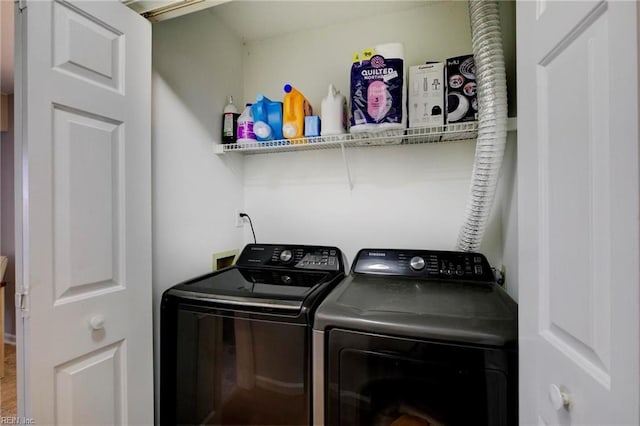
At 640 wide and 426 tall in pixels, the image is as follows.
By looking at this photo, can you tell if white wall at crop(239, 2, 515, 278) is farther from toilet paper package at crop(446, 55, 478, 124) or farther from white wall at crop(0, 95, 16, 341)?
white wall at crop(0, 95, 16, 341)

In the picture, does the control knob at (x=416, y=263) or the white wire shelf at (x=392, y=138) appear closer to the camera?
the white wire shelf at (x=392, y=138)

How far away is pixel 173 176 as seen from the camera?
1.42 m

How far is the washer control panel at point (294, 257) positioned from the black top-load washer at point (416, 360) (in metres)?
0.46

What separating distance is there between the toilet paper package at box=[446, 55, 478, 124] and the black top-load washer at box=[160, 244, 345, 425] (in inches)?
39.6

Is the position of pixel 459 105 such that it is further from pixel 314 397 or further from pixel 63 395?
pixel 63 395

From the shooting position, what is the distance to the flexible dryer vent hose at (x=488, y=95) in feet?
3.86

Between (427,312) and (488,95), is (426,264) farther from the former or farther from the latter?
(488,95)

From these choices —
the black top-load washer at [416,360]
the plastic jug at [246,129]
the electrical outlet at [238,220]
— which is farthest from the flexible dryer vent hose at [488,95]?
the electrical outlet at [238,220]

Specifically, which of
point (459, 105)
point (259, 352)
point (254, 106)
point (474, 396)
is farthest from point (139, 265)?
point (459, 105)

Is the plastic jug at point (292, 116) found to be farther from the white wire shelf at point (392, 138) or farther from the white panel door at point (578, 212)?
the white panel door at point (578, 212)

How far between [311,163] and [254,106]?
1.60ft

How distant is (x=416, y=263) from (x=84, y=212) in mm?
1397

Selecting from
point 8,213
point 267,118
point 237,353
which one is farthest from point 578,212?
point 8,213

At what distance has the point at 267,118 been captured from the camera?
1.62 metres
